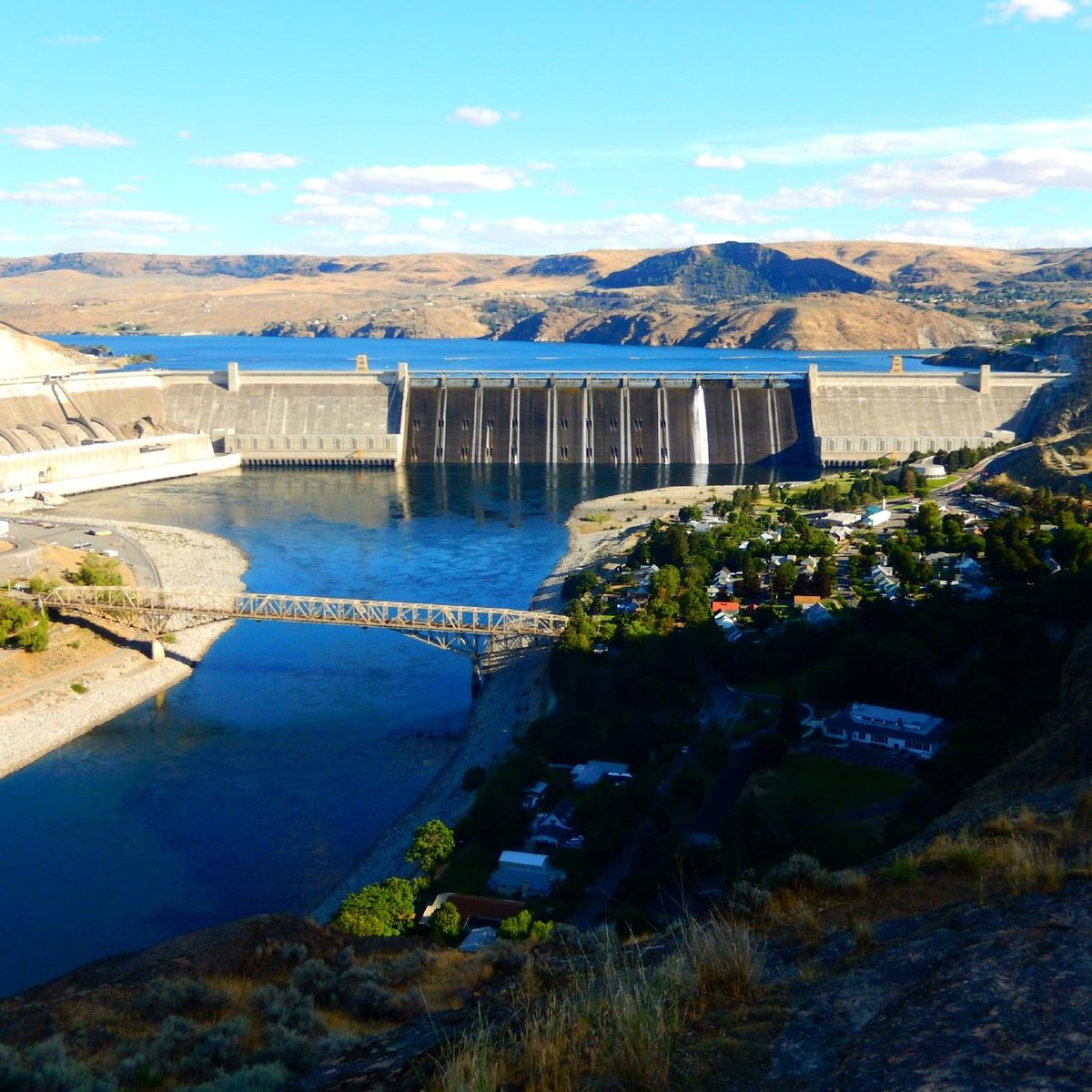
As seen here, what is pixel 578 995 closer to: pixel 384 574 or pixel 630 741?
pixel 630 741

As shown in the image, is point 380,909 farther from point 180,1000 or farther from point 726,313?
point 726,313

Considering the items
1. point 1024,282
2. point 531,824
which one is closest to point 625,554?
point 531,824

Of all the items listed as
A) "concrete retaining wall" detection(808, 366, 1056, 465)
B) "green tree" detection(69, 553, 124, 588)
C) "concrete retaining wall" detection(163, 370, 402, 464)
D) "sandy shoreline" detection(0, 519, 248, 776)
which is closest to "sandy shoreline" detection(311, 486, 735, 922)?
"sandy shoreline" detection(0, 519, 248, 776)

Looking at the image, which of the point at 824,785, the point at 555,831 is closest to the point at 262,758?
the point at 555,831

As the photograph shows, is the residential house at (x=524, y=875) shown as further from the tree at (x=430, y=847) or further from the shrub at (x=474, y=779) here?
the shrub at (x=474, y=779)

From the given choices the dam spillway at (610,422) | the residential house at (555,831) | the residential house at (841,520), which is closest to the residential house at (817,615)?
→ the residential house at (555,831)
